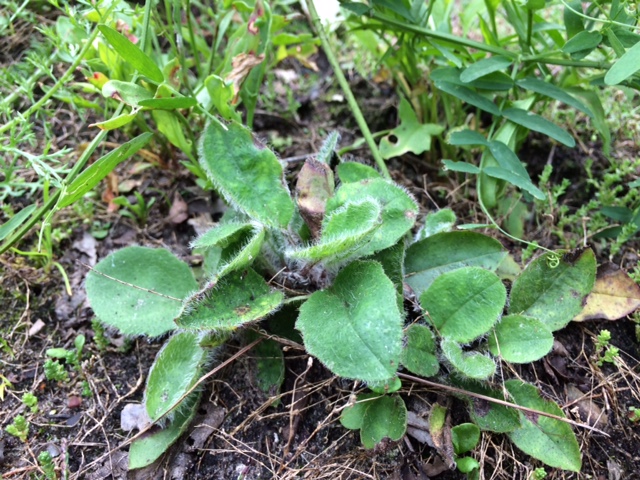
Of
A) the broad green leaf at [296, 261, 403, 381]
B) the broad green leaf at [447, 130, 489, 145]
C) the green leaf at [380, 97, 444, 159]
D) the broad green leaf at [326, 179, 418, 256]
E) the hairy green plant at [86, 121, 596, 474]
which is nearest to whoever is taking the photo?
the broad green leaf at [296, 261, 403, 381]

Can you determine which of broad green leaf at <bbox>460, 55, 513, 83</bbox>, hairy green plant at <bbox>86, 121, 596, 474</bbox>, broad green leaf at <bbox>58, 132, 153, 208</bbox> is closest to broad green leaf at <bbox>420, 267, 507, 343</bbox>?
hairy green plant at <bbox>86, 121, 596, 474</bbox>

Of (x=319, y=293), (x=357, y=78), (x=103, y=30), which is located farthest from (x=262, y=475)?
(x=357, y=78)

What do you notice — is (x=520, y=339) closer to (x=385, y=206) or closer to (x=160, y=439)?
(x=385, y=206)

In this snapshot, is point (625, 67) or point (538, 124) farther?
point (538, 124)

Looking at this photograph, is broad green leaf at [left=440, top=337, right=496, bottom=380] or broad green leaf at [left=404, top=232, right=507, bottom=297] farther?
broad green leaf at [left=404, top=232, right=507, bottom=297]

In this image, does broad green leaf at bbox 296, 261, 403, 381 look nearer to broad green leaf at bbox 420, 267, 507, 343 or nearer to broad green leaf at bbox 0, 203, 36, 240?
broad green leaf at bbox 420, 267, 507, 343

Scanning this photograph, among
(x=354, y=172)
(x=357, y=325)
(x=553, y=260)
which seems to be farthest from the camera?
(x=354, y=172)

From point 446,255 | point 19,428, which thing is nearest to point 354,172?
point 446,255
